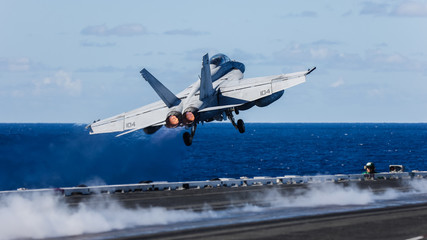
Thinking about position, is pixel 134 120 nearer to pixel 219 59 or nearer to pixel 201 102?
pixel 201 102

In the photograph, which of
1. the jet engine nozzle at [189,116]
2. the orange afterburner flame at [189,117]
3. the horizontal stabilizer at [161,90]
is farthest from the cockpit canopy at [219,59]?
the orange afterburner flame at [189,117]

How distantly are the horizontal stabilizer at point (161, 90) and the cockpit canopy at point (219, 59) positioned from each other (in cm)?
815

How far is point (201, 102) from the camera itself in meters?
36.7

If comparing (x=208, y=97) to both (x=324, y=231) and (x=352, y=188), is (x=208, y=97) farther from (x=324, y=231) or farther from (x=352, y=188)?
(x=352, y=188)

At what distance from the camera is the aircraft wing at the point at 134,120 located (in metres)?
38.5

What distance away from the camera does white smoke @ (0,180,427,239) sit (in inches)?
1109

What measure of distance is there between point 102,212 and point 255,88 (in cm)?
1215

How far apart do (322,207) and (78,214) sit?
15208 millimetres

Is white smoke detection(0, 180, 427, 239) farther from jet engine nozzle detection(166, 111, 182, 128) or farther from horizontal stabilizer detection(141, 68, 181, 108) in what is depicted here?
horizontal stabilizer detection(141, 68, 181, 108)

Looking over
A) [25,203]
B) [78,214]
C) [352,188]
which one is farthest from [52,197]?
[352,188]

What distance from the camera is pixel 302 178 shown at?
57.8m

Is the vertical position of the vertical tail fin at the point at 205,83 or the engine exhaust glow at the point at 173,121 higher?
the vertical tail fin at the point at 205,83

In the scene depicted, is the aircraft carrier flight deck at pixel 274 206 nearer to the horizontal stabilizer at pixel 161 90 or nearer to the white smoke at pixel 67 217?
the white smoke at pixel 67 217

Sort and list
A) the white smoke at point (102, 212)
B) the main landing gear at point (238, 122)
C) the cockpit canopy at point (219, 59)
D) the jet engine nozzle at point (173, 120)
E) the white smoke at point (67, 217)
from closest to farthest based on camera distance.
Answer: the white smoke at point (67, 217), the white smoke at point (102, 212), the jet engine nozzle at point (173, 120), the main landing gear at point (238, 122), the cockpit canopy at point (219, 59)
